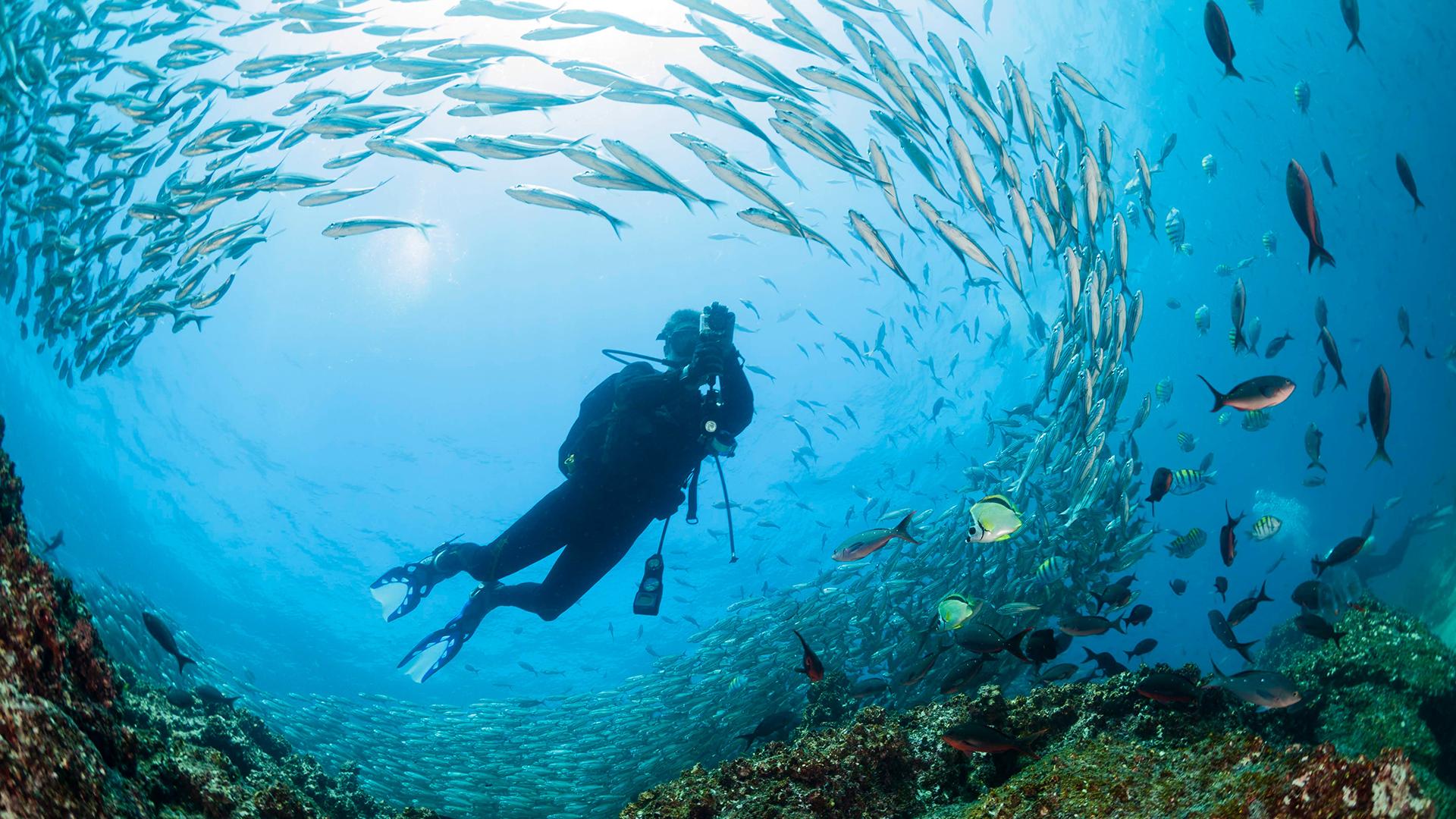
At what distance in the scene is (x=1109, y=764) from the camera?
2.64m

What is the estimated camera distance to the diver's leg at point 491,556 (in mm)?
7582

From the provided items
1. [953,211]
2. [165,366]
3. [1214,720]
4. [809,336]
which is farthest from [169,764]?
[165,366]

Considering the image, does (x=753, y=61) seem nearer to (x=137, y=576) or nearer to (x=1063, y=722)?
(x=1063, y=722)

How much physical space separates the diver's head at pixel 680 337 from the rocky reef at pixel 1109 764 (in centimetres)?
467

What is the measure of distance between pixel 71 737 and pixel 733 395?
5.74 m

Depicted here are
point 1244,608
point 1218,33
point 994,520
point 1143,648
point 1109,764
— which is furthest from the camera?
point 1143,648

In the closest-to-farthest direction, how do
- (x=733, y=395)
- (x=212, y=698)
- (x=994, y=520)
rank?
(x=994, y=520), (x=212, y=698), (x=733, y=395)

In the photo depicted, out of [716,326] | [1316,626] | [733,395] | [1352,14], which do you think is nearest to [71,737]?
[716,326]

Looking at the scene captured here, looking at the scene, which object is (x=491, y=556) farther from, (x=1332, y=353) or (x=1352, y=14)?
(x=1352, y=14)

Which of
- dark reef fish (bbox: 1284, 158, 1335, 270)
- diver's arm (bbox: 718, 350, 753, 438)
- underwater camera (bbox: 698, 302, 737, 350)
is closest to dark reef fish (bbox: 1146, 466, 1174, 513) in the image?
dark reef fish (bbox: 1284, 158, 1335, 270)

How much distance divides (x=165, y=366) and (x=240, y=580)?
67.4 ft

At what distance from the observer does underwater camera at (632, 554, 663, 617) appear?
694 cm

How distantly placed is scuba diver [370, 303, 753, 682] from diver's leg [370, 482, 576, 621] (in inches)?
0.5

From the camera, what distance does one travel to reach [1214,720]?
290cm
